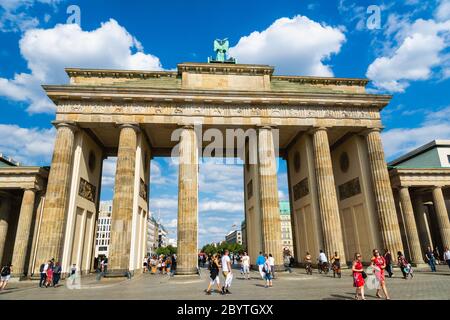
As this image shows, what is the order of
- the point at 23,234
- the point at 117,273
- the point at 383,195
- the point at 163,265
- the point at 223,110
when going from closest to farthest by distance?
the point at 117,273 < the point at 383,195 < the point at 23,234 < the point at 223,110 < the point at 163,265

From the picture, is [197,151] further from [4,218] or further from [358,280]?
[4,218]

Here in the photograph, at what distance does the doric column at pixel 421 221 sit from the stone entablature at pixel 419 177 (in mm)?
4636

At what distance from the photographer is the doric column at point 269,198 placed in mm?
21141

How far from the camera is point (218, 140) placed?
2797 cm

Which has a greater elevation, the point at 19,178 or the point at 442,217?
the point at 19,178

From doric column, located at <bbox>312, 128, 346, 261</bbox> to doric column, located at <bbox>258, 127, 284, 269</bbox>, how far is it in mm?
3603

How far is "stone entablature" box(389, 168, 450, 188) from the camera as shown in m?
28.7

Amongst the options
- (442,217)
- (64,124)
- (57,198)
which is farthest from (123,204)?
(442,217)

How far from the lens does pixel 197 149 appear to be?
23641 mm

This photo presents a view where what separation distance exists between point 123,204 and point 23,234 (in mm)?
9735

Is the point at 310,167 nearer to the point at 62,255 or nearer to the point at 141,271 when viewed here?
the point at 141,271

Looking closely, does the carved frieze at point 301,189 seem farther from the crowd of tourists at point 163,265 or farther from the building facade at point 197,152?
the crowd of tourists at point 163,265

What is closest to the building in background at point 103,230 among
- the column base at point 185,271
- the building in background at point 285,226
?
the building in background at point 285,226
